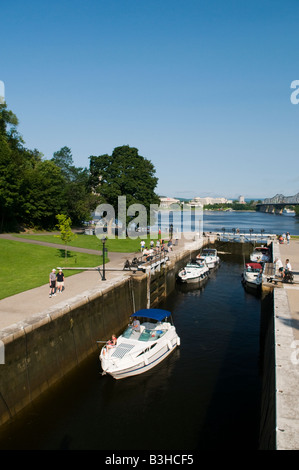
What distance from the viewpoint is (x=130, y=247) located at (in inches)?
1636

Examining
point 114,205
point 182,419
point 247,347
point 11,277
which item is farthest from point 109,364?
point 114,205


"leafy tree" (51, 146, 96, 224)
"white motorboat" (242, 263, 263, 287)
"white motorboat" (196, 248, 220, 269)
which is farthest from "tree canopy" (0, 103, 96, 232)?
"white motorboat" (242, 263, 263, 287)

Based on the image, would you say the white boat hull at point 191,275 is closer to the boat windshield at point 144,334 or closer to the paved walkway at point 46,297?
the paved walkway at point 46,297

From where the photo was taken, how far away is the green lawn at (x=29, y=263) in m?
22.2

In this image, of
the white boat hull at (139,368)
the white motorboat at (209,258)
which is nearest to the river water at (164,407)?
the white boat hull at (139,368)

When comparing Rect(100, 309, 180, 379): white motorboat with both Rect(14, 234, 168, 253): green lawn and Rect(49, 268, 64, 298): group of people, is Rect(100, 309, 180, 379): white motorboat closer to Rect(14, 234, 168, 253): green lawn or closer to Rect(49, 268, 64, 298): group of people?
Rect(49, 268, 64, 298): group of people

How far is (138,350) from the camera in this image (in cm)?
1678

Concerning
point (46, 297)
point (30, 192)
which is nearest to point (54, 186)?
point (30, 192)

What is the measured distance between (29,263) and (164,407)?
61.8 ft

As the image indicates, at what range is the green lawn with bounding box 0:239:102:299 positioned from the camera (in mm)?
22222

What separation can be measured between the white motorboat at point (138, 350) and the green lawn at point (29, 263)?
7.30 meters

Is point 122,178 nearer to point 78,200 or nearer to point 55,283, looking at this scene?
point 78,200
